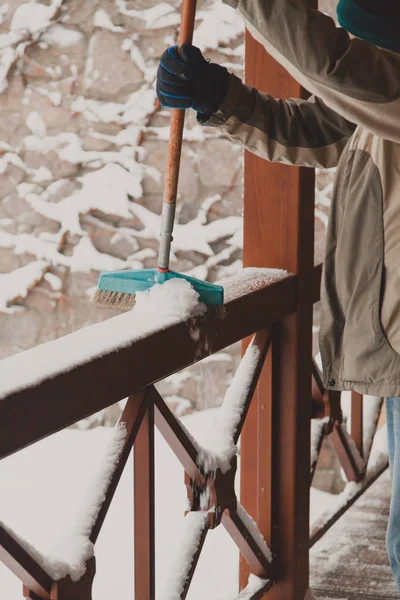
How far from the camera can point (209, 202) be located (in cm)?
445

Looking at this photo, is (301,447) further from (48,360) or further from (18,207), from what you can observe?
(18,207)

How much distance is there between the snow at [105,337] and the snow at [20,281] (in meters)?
3.31

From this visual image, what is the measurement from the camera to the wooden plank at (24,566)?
3.25 feet

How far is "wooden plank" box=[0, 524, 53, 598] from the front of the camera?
0.99m

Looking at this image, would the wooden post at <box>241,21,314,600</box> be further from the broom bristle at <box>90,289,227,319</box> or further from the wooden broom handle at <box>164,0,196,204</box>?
the broom bristle at <box>90,289,227,319</box>

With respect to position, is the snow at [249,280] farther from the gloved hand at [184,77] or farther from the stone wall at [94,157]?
the stone wall at [94,157]

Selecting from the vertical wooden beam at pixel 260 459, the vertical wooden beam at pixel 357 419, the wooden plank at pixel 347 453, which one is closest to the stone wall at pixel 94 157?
the vertical wooden beam at pixel 357 419

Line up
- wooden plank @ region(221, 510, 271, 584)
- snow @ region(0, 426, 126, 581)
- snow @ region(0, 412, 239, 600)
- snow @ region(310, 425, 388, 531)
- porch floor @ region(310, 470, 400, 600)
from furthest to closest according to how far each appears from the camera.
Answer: snow @ region(0, 412, 239, 600), snow @ region(310, 425, 388, 531), porch floor @ region(310, 470, 400, 600), wooden plank @ region(221, 510, 271, 584), snow @ region(0, 426, 126, 581)

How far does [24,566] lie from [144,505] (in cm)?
33

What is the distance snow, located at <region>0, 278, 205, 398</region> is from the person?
0.98 feet

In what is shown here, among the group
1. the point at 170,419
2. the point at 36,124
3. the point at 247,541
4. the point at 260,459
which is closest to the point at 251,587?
the point at 247,541

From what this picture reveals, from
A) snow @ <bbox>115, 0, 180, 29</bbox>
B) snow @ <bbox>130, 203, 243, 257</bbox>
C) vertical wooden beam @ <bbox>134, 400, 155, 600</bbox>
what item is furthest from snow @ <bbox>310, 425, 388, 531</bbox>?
snow @ <bbox>115, 0, 180, 29</bbox>

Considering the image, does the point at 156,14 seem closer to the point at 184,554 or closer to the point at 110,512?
the point at 110,512

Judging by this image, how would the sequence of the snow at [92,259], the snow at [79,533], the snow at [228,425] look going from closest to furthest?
1. the snow at [79,533]
2. the snow at [228,425]
3. the snow at [92,259]
